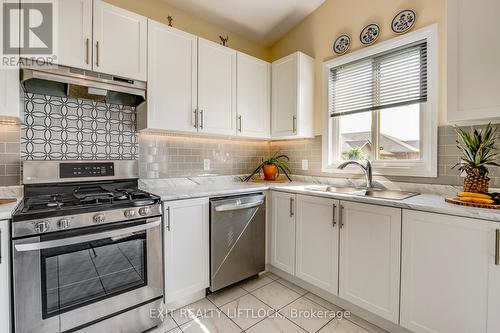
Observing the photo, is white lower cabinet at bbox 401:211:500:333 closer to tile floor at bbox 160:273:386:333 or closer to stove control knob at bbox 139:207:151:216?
tile floor at bbox 160:273:386:333

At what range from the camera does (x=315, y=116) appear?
2830 millimetres

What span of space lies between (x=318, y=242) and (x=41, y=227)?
1.88m

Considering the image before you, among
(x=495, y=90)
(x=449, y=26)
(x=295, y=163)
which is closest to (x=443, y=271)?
(x=495, y=90)

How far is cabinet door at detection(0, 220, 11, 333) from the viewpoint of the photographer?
1232 mm

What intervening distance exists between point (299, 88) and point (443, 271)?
1.98m

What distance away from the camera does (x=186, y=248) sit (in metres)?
1.93

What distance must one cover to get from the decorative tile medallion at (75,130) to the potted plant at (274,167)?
1.43 metres

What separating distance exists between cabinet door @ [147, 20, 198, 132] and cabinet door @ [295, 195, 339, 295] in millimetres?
1286

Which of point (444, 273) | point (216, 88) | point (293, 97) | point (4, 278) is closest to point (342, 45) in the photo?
point (293, 97)

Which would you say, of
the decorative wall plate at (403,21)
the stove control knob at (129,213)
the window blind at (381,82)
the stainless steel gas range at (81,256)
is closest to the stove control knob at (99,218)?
the stainless steel gas range at (81,256)

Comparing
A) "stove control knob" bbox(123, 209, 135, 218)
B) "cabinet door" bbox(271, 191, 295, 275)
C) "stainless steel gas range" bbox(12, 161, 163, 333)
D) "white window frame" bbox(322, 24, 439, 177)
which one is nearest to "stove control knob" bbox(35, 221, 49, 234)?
"stainless steel gas range" bbox(12, 161, 163, 333)

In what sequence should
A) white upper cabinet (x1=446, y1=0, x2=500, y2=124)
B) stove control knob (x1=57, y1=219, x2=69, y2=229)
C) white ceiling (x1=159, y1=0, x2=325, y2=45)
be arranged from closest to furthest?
stove control knob (x1=57, y1=219, x2=69, y2=229) < white upper cabinet (x1=446, y1=0, x2=500, y2=124) < white ceiling (x1=159, y1=0, x2=325, y2=45)

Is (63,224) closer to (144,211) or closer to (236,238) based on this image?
(144,211)

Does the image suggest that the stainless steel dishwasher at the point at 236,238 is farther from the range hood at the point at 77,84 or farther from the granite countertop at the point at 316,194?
the range hood at the point at 77,84
